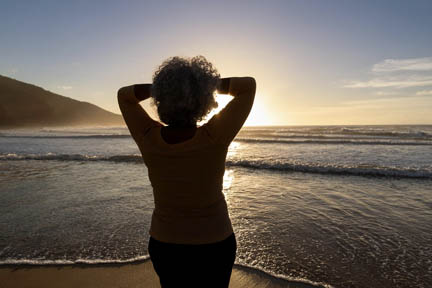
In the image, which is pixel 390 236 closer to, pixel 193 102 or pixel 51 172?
pixel 193 102

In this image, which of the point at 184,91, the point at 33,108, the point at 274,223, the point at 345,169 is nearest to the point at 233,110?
the point at 184,91

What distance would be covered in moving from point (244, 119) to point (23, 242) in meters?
4.20

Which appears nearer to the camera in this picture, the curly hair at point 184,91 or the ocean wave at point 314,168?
the curly hair at point 184,91

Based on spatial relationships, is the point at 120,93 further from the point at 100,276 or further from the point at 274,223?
the point at 274,223

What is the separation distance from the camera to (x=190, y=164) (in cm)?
119

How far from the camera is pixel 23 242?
12.5 ft

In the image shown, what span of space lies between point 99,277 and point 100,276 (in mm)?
20

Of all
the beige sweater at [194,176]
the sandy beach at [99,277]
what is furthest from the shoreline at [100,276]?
the beige sweater at [194,176]

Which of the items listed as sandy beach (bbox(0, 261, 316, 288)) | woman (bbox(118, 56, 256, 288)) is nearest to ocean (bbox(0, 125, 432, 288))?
sandy beach (bbox(0, 261, 316, 288))

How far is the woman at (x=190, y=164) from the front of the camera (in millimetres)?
1215

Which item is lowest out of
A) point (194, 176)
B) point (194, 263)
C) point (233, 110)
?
point (194, 263)

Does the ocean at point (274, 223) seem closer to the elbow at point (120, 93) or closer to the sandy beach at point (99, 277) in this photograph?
the sandy beach at point (99, 277)

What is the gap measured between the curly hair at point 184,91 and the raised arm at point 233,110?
0.24ft

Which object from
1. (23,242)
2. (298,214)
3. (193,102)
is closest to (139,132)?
→ (193,102)
